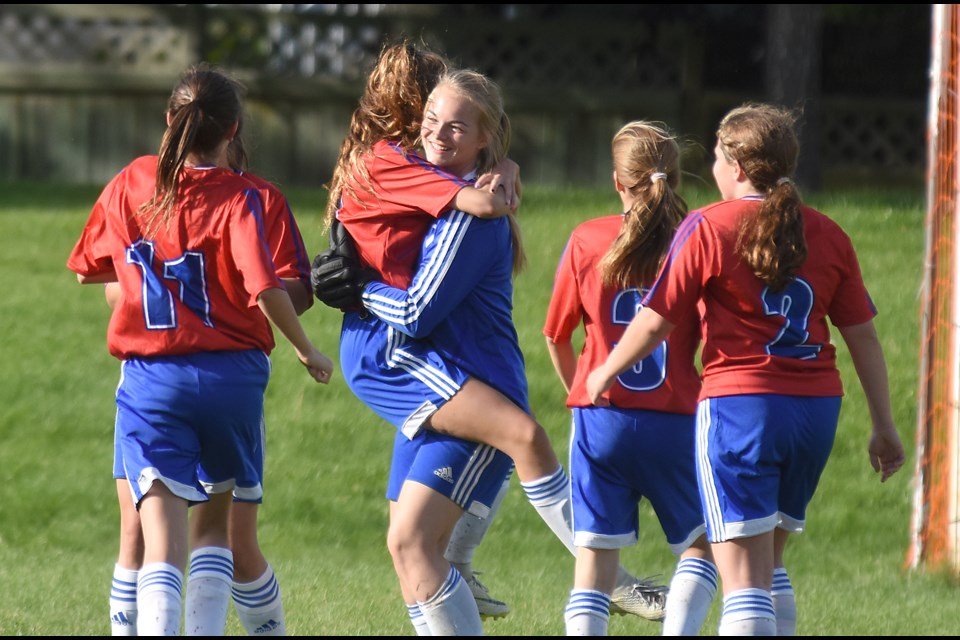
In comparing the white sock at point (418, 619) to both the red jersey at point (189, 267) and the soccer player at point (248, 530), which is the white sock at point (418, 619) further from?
the red jersey at point (189, 267)

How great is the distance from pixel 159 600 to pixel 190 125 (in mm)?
1372

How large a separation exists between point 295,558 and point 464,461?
357 cm

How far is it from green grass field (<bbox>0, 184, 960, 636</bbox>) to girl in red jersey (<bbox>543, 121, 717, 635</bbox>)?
1.08m

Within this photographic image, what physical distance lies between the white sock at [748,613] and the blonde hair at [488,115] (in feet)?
3.75

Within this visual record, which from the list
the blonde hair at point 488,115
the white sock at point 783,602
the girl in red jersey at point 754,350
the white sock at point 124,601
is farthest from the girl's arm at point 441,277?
the white sock at point 783,602

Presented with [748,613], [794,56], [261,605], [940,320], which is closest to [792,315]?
[748,613]

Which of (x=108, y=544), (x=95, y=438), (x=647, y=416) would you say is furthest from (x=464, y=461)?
(x=95, y=438)

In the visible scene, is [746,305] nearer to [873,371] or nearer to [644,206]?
[873,371]

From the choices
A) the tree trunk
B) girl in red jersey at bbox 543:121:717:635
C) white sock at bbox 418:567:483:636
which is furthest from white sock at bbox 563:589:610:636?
the tree trunk

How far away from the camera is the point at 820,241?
3.93 m

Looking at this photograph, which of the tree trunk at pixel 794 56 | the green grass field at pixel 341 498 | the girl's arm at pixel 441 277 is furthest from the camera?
the tree trunk at pixel 794 56

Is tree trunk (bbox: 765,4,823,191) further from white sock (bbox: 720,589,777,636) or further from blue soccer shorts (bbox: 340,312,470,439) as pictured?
white sock (bbox: 720,589,777,636)

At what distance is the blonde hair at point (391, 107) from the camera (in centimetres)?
419

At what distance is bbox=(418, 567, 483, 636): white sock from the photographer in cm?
396
